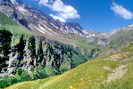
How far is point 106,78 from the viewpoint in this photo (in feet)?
291

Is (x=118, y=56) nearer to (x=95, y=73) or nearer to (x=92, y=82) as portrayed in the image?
(x=95, y=73)

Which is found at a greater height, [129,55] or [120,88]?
[129,55]

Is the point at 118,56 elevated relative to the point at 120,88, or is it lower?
elevated

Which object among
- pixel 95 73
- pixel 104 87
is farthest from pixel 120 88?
pixel 95 73

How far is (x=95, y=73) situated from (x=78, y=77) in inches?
261

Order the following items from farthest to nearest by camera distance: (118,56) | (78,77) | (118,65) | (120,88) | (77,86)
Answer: (118,56) → (118,65) → (78,77) → (77,86) → (120,88)

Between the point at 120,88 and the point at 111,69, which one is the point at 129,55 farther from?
the point at 120,88

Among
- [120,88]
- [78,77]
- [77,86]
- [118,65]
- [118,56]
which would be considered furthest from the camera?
[118,56]

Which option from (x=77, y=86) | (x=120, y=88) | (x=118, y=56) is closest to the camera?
(x=120, y=88)

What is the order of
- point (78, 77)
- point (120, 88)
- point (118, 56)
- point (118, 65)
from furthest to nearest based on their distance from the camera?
point (118, 56) < point (118, 65) < point (78, 77) < point (120, 88)

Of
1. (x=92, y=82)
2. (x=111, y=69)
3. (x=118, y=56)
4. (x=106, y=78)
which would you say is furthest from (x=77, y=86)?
(x=118, y=56)

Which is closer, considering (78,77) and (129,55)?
(78,77)

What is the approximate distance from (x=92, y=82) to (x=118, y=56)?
112 ft

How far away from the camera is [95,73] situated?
313 ft
